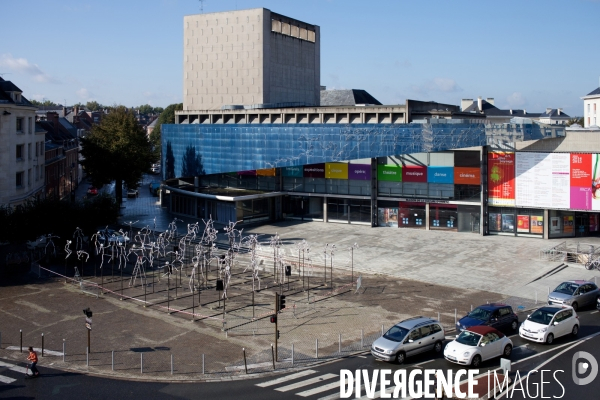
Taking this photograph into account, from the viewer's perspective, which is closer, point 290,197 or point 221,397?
point 221,397

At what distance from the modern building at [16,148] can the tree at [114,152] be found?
6443 millimetres

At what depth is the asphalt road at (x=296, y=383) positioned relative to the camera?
67.1 ft

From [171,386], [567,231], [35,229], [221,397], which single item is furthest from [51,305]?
[567,231]

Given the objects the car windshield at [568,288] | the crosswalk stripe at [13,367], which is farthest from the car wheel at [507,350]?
the crosswalk stripe at [13,367]

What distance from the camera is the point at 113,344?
1031 inches

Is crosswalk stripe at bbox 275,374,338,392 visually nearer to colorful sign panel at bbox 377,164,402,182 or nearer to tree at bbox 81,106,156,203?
colorful sign panel at bbox 377,164,402,182

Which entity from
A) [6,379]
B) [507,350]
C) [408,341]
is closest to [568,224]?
[507,350]

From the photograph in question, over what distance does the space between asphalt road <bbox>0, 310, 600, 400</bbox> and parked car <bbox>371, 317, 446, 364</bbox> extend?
15.8 inches

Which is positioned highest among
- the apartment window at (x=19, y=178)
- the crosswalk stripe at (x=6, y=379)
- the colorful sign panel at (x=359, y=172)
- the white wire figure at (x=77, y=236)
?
the colorful sign panel at (x=359, y=172)

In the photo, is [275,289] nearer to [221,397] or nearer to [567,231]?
[221,397]

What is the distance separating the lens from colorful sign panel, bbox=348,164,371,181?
58.4m

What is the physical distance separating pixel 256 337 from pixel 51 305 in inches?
504

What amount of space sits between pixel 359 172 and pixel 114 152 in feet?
92.8

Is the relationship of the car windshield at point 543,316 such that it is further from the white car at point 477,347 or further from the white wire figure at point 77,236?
the white wire figure at point 77,236
